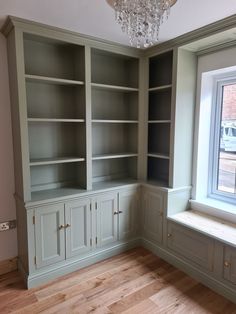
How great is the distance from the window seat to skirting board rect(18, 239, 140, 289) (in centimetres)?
72

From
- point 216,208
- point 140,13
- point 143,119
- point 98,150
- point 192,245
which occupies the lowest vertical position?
point 192,245

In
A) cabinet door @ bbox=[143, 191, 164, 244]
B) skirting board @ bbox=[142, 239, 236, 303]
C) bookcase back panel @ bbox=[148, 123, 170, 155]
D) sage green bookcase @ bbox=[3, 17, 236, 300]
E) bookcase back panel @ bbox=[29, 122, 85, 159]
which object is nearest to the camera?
skirting board @ bbox=[142, 239, 236, 303]

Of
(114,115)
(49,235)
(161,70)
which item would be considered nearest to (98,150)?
(114,115)

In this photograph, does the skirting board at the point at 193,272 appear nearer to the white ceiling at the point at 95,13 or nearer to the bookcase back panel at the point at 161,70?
the bookcase back panel at the point at 161,70

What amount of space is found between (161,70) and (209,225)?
6.46 ft

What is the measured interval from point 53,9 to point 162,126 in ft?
5.98

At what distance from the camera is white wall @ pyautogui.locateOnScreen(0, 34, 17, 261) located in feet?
7.77

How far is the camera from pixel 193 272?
248 centimetres

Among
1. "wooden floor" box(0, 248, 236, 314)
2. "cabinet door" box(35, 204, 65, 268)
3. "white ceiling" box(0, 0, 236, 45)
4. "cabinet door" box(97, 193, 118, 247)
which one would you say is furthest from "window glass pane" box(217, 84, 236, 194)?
"cabinet door" box(35, 204, 65, 268)

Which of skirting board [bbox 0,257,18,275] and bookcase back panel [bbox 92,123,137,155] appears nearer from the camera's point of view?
skirting board [bbox 0,257,18,275]

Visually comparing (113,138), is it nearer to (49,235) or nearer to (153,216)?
(153,216)

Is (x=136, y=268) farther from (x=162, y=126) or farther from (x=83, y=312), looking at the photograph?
(x=162, y=126)

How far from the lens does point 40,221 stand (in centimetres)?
233

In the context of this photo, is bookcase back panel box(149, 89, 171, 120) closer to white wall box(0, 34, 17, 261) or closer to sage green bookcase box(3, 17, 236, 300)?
sage green bookcase box(3, 17, 236, 300)
